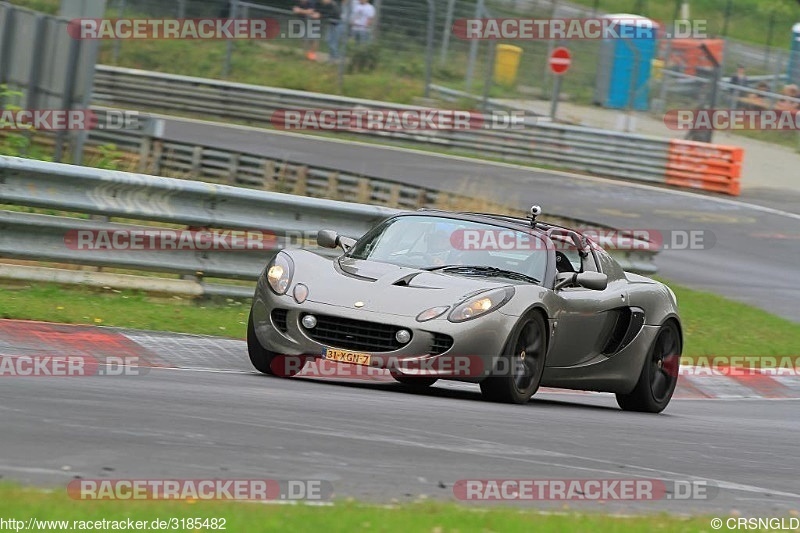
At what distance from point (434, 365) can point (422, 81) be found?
25.8m

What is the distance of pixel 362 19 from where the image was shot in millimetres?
34844

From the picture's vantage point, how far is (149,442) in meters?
6.63

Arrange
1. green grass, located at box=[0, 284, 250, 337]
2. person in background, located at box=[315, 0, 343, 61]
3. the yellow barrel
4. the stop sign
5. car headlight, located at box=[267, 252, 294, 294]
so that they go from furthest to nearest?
the yellow barrel → person in background, located at box=[315, 0, 343, 61] → the stop sign → green grass, located at box=[0, 284, 250, 337] → car headlight, located at box=[267, 252, 294, 294]

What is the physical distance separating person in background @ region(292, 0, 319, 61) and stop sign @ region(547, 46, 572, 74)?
5491 mm

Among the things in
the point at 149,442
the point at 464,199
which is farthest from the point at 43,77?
the point at 149,442

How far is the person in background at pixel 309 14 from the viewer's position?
34828 mm

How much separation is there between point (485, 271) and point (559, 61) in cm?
2403

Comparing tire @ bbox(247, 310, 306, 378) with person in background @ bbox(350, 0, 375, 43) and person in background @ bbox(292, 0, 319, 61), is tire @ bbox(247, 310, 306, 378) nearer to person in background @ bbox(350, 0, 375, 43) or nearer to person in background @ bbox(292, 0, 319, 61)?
person in background @ bbox(350, 0, 375, 43)

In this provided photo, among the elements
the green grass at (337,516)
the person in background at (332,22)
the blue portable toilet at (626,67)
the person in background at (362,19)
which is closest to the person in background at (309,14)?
the person in background at (332,22)

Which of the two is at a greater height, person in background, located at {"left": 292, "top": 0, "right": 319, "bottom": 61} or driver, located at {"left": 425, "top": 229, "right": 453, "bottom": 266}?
person in background, located at {"left": 292, "top": 0, "right": 319, "bottom": 61}

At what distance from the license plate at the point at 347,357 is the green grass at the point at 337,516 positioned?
138 inches

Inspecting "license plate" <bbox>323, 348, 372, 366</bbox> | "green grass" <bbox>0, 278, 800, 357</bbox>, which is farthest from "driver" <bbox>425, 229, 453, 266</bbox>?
"green grass" <bbox>0, 278, 800, 357</bbox>

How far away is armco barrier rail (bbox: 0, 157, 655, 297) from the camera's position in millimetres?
12391

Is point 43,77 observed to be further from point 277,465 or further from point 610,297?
point 277,465
